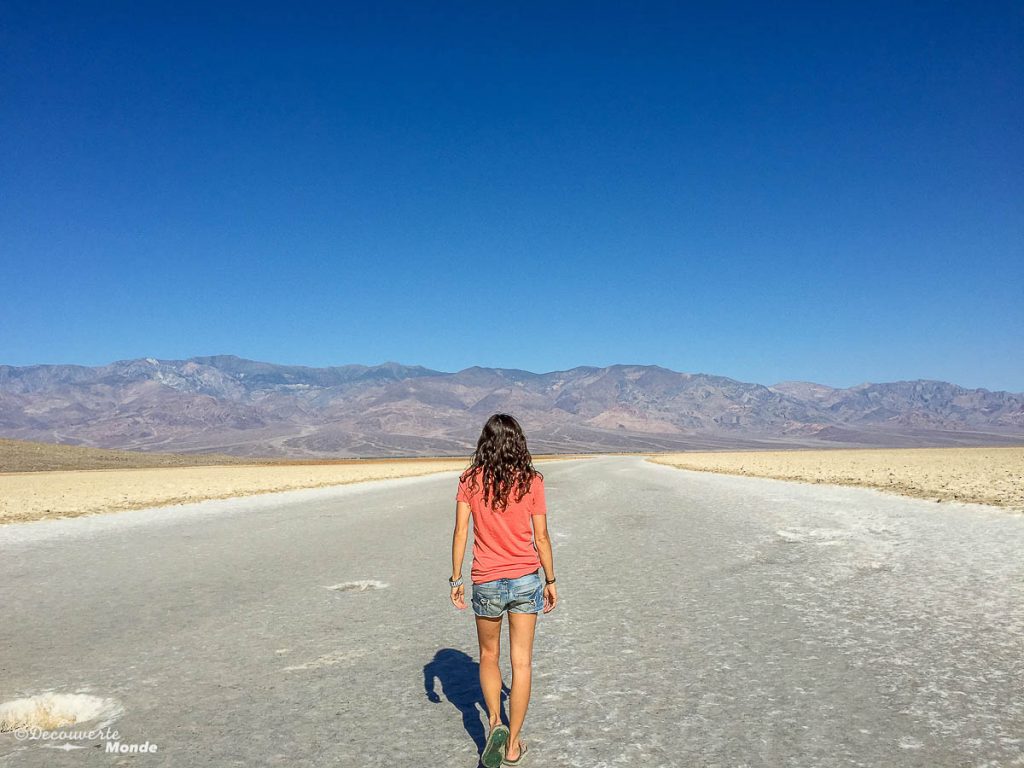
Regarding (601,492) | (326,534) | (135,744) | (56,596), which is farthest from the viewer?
(601,492)

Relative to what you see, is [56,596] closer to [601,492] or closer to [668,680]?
[668,680]

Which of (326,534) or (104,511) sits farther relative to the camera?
(104,511)

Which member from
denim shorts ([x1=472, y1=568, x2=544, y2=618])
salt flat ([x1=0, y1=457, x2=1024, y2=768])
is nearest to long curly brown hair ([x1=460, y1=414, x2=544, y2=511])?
denim shorts ([x1=472, y1=568, x2=544, y2=618])

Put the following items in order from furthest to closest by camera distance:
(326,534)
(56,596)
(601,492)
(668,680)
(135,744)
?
(601,492), (326,534), (56,596), (668,680), (135,744)

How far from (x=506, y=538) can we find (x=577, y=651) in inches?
104

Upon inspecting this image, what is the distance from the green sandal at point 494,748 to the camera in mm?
3904

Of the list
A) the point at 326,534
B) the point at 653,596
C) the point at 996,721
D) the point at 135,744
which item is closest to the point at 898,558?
the point at 653,596

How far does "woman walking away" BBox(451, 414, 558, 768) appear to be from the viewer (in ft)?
13.7

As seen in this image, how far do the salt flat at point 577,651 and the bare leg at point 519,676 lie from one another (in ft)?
0.82

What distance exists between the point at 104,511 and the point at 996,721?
2413cm

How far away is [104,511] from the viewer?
71.7 feet

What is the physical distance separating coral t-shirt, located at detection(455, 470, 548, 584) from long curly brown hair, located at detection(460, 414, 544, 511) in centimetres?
3

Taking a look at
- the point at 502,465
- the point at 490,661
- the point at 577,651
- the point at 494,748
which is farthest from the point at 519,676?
the point at 577,651

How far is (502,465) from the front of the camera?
4277mm
